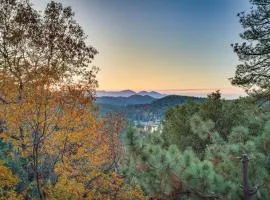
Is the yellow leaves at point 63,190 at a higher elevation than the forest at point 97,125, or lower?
lower

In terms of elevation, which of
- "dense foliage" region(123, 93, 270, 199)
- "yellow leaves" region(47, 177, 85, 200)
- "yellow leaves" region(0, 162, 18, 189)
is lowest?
"yellow leaves" region(47, 177, 85, 200)

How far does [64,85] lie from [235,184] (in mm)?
7495

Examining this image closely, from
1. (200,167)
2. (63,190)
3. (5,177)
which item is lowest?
(63,190)

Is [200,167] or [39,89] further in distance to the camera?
[39,89]

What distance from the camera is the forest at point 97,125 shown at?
297 inches

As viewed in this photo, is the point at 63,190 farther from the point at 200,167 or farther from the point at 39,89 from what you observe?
the point at 200,167

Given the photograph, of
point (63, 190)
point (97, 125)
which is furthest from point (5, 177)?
point (97, 125)

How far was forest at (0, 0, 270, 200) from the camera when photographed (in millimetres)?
7551

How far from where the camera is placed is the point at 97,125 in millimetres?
16500

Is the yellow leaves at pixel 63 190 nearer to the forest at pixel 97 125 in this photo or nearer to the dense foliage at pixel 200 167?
the forest at pixel 97 125

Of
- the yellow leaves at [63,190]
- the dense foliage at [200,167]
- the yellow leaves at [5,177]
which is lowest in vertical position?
the yellow leaves at [63,190]

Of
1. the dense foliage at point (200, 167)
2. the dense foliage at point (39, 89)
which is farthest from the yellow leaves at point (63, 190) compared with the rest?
the dense foliage at point (200, 167)

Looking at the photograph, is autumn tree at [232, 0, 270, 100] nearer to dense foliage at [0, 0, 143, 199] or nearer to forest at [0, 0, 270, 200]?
forest at [0, 0, 270, 200]

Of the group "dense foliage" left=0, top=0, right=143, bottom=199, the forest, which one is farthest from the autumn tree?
"dense foliage" left=0, top=0, right=143, bottom=199
